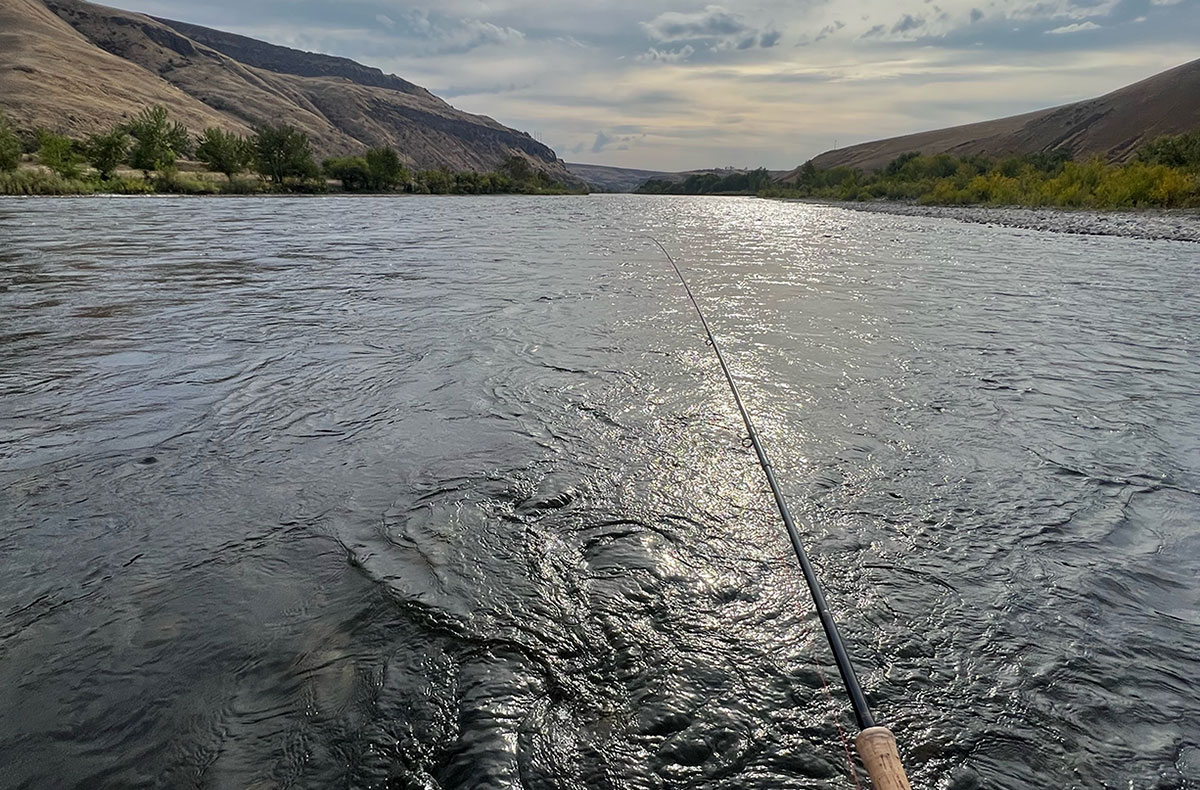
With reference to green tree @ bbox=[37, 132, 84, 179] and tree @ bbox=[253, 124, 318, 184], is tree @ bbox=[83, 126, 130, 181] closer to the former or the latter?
green tree @ bbox=[37, 132, 84, 179]

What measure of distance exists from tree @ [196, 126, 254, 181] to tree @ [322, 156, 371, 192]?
13365mm

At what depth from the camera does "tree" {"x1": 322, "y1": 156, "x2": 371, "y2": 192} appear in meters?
85.0

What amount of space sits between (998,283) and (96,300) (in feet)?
50.9

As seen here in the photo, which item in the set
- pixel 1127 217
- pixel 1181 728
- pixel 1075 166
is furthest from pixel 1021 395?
pixel 1075 166

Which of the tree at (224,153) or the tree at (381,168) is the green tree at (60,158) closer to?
the tree at (224,153)

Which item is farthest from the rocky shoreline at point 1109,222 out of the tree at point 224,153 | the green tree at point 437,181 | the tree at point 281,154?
the green tree at point 437,181

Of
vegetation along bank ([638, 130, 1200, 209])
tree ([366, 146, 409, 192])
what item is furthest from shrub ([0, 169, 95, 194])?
vegetation along bank ([638, 130, 1200, 209])

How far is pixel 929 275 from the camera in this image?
44.5 feet

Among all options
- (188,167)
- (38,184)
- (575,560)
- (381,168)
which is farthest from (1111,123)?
(188,167)

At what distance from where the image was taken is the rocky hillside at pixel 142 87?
96.3m

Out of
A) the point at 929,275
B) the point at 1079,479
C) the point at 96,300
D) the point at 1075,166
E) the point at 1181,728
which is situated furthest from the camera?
the point at 1075,166

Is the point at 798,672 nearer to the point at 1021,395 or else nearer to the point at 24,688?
the point at 24,688

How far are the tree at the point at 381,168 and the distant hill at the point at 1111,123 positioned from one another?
92.7m

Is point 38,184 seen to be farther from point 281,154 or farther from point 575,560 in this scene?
point 575,560
